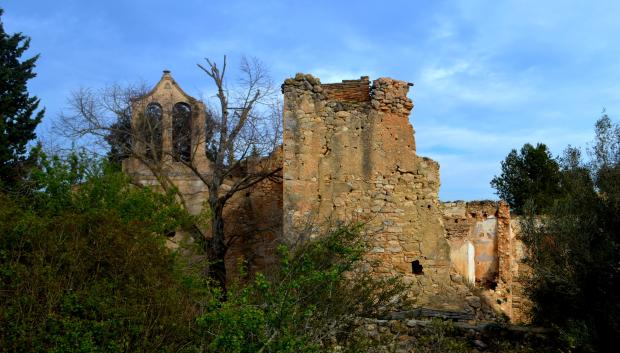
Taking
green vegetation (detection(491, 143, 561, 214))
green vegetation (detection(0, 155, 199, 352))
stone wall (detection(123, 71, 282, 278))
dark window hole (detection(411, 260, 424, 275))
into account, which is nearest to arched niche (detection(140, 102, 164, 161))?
stone wall (detection(123, 71, 282, 278))

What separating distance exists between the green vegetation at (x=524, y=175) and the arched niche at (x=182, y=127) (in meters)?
15.9

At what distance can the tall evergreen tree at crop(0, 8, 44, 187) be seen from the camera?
19403 mm

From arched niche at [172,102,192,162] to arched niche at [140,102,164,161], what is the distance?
56 centimetres

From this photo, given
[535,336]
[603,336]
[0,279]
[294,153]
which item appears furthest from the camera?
[294,153]

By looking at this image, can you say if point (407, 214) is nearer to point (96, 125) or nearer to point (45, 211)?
point (45, 211)

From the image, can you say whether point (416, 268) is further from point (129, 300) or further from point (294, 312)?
point (129, 300)

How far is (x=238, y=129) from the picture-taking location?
17750mm

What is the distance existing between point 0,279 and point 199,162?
40.8 ft

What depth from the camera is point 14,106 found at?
2108cm

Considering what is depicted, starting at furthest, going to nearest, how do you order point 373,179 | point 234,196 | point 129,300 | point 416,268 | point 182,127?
point 182,127 < point 234,196 < point 373,179 < point 416,268 < point 129,300

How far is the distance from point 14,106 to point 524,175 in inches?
892

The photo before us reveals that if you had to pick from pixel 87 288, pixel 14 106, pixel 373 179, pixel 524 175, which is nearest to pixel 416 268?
pixel 373 179

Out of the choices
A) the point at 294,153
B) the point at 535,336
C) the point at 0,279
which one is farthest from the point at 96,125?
the point at 535,336

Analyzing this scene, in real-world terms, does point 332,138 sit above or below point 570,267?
above
